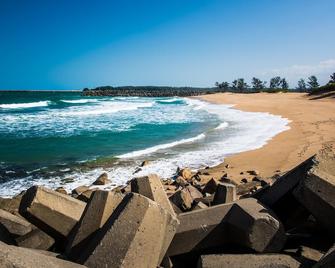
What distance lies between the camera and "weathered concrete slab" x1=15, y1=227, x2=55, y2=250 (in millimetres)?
3879

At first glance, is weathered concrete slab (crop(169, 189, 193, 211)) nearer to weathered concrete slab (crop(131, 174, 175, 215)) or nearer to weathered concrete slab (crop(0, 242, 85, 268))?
weathered concrete slab (crop(131, 174, 175, 215))

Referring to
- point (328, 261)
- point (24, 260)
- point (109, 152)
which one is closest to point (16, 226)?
point (24, 260)

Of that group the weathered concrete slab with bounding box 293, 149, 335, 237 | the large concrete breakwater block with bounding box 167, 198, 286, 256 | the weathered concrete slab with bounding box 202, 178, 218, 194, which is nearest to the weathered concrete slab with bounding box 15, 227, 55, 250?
the large concrete breakwater block with bounding box 167, 198, 286, 256

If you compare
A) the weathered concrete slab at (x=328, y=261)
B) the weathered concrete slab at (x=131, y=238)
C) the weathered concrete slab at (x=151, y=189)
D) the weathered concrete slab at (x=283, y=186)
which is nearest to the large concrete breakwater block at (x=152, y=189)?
the weathered concrete slab at (x=151, y=189)

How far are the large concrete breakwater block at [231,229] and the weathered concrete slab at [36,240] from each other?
1.30 m

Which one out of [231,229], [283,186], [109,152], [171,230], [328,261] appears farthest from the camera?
[109,152]

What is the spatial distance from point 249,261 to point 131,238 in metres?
1.08

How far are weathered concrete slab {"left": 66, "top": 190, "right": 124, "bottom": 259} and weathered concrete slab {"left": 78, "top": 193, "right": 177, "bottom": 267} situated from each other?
19cm

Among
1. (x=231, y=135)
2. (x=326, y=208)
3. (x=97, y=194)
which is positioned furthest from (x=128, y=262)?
(x=231, y=135)

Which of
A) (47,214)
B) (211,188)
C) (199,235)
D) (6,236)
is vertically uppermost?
(47,214)

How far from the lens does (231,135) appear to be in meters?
19.1

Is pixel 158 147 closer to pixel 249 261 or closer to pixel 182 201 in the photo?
pixel 182 201

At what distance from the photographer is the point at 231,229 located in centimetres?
379

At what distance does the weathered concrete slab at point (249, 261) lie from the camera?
322 centimetres
